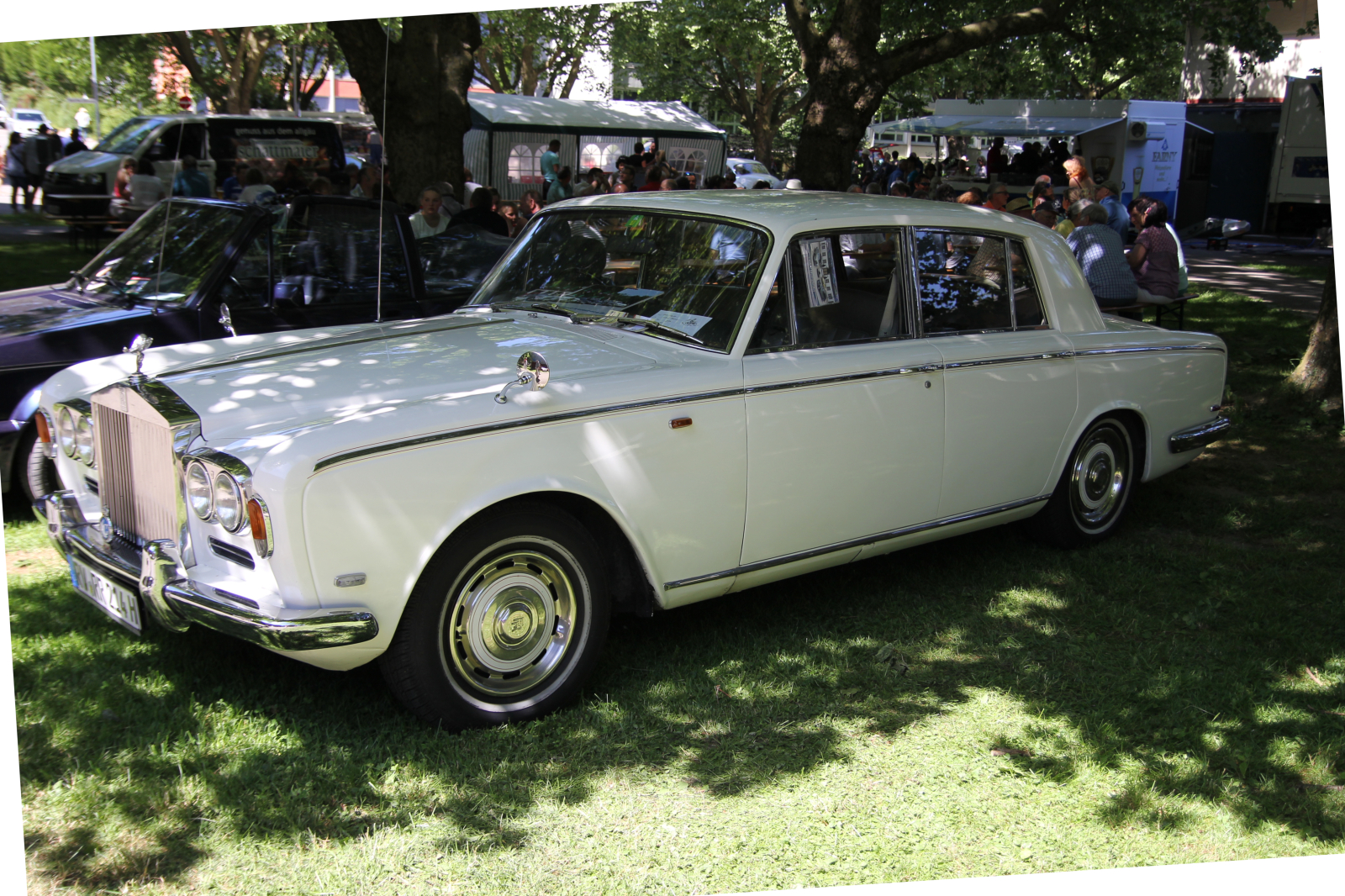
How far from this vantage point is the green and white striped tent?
22.2 meters

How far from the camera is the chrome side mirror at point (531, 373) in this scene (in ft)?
11.9

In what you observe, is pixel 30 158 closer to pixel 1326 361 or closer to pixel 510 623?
pixel 510 623

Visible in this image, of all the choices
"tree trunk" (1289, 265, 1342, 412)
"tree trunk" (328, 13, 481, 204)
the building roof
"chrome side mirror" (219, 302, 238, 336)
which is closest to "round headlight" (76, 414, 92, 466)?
"chrome side mirror" (219, 302, 238, 336)

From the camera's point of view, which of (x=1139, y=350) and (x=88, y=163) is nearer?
(x=1139, y=350)

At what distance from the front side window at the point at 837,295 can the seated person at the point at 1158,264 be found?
233 inches

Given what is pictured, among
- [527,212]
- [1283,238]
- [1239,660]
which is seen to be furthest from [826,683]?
[1283,238]

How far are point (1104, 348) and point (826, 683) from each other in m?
2.43

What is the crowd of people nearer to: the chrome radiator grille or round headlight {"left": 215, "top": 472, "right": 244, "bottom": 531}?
the chrome radiator grille

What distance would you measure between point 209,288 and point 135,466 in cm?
257

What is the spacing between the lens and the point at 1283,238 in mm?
22594

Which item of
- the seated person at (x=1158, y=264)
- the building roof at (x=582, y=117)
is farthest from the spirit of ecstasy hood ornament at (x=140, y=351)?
the building roof at (x=582, y=117)

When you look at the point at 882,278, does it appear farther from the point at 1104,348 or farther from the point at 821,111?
the point at 821,111

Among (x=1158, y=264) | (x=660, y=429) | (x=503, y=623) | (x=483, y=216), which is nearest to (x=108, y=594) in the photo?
(x=503, y=623)

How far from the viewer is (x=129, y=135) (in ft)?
61.8
